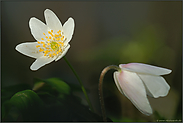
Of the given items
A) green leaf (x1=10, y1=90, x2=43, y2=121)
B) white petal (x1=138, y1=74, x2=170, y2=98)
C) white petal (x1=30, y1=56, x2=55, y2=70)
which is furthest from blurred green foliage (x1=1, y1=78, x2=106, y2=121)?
white petal (x1=138, y1=74, x2=170, y2=98)

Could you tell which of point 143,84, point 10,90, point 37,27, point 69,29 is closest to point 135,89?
point 143,84

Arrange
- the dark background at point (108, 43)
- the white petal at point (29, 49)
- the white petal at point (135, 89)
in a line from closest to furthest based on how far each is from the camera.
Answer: the white petal at point (135, 89) → the white petal at point (29, 49) → the dark background at point (108, 43)

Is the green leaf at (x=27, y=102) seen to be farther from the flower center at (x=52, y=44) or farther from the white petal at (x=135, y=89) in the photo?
the white petal at (x=135, y=89)

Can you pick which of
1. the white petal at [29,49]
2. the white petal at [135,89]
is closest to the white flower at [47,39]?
the white petal at [29,49]

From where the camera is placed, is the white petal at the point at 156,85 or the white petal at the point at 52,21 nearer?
the white petal at the point at 156,85

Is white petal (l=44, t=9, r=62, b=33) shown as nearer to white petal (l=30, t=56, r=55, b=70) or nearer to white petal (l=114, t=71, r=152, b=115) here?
white petal (l=30, t=56, r=55, b=70)

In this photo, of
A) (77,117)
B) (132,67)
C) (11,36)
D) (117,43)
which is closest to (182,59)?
(117,43)

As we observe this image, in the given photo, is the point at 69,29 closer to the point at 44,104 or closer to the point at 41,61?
the point at 41,61
